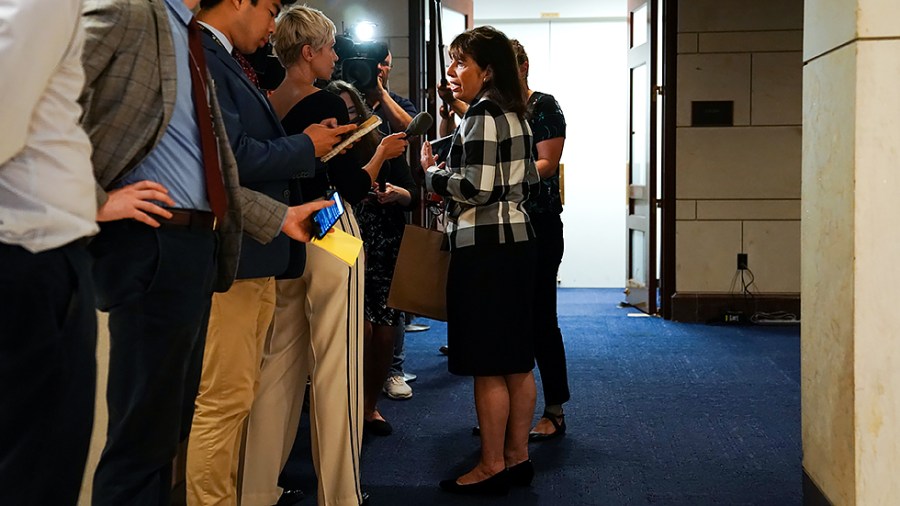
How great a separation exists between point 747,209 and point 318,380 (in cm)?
441

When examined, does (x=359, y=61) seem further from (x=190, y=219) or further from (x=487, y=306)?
(x=190, y=219)

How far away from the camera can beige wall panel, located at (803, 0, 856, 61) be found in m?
1.99

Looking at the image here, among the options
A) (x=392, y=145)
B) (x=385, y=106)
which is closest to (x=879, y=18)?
(x=392, y=145)

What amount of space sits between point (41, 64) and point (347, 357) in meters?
1.32

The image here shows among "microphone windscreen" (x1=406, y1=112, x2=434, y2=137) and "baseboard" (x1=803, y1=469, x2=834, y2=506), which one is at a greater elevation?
"microphone windscreen" (x1=406, y1=112, x2=434, y2=137)

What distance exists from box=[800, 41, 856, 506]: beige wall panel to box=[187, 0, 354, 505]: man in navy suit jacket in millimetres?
1086

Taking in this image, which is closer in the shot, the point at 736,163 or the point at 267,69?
the point at 267,69

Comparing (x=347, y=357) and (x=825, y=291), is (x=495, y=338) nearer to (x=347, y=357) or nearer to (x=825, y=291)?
(x=347, y=357)

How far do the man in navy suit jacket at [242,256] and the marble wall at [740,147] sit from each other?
439 centimetres

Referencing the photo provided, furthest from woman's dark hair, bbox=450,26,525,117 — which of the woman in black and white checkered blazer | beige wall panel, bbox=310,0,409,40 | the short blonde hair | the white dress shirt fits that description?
beige wall panel, bbox=310,0,409,40

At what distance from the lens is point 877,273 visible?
199 centimetres

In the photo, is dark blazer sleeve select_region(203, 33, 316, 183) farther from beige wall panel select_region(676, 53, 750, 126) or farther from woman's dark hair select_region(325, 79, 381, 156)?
beige wall panel select_region(676, 53, 750, 126)

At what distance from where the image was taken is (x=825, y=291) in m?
2.17

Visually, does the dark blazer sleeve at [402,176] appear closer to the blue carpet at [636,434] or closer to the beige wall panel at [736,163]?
the blue carpet at [636,434]
